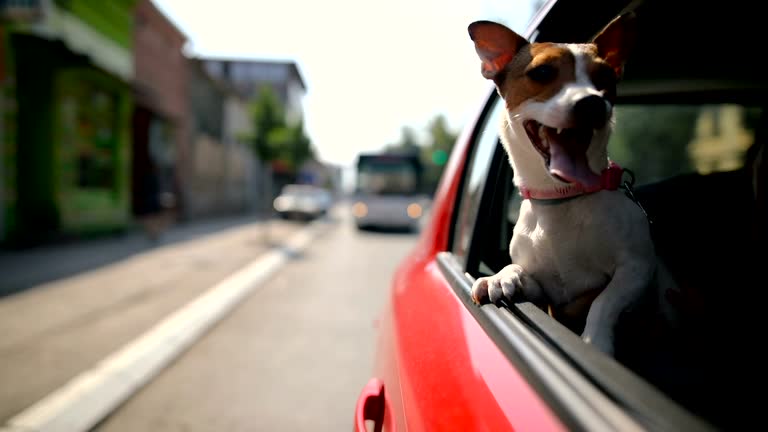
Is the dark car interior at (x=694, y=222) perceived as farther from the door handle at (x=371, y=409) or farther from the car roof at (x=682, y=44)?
the door handle at (x=371, y=409)

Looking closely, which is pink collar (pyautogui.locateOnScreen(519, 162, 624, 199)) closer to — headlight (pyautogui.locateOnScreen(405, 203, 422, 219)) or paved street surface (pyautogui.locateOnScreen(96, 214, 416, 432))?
paved street surface (pyautogui.locateOnScreen(96, 214, 416, 432))

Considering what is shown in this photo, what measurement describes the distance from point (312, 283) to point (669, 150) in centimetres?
863

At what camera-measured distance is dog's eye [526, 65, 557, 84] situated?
3.80 feet

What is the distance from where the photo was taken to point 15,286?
6.95m

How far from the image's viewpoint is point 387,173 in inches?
799

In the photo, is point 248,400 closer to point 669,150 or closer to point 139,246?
point 139,246

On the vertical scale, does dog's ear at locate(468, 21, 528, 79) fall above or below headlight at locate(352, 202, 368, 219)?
above

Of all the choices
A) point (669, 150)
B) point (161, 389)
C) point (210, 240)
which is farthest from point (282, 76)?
point (161, 389)

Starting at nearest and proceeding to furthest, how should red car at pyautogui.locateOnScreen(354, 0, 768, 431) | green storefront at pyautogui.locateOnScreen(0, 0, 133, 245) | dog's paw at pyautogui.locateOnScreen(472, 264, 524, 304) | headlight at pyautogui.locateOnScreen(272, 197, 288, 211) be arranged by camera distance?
red car at pyautogui.locateOnScreen(354, 0, 768, 431) → dog's paw at pyautogui.locateOnScreen(472, 264, 524, 304) → green storefront at pyautogui.locateOnScreen(0, 0, 133, 245) → headlight at pyautogui.locateOnScreen(272, 197, 288, 211)

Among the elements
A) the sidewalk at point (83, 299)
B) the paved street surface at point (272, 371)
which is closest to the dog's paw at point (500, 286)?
the paved street surface at point (272, 371)

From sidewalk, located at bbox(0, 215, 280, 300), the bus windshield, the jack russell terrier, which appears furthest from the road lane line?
the bus windshield

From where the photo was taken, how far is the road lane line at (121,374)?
303 cm

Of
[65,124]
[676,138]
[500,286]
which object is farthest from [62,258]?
[676,138]

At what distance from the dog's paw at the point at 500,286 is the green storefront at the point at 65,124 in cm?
1239
